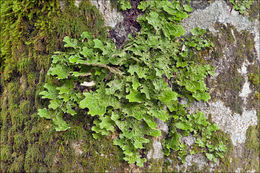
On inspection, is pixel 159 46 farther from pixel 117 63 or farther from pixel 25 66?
pixel 25 66

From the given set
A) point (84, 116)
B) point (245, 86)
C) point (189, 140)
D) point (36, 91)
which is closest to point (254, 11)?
point (245, 86)

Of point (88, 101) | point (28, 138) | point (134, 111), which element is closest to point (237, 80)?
point (134, 111)

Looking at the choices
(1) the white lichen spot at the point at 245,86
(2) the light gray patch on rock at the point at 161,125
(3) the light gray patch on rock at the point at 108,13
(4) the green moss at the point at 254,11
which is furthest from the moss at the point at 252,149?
(3) the light gray patch on rock at the point at 108,13

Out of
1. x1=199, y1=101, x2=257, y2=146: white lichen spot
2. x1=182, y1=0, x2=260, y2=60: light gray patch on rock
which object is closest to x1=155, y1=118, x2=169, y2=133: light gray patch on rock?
x1=199, y1=101, x2=257, y2=146: white lichen spot

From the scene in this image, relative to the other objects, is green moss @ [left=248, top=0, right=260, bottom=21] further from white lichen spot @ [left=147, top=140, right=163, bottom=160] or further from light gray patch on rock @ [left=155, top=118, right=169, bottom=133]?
white lichen spot @ [left=147, top=140, right=163, bottom=160]

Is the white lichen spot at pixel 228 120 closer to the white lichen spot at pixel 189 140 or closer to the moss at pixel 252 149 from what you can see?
the moss at pixel 252 149

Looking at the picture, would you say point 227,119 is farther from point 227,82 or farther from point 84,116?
point 84,116
